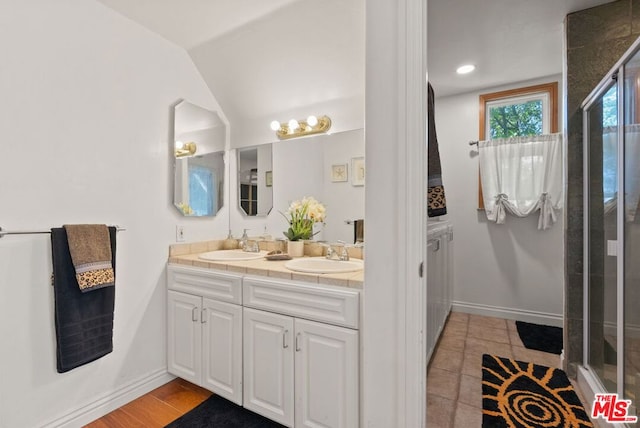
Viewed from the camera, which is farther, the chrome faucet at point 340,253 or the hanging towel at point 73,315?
the chrome faucet at point 340,253

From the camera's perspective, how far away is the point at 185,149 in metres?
2.27

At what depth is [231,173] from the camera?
260cm

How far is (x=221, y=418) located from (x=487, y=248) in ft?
9.47

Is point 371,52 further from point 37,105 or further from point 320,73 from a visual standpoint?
point 37,105

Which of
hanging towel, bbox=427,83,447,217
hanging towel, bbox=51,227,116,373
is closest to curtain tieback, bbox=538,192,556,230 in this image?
hanging towel, bbox=427,83,447,217

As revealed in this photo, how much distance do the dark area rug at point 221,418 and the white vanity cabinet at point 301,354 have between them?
11cm

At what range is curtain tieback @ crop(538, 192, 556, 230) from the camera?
2910 mm

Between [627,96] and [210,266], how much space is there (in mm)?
2412

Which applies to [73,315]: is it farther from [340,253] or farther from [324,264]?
[340,253]

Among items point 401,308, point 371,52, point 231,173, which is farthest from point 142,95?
point 401,308

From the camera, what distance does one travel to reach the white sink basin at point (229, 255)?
2133 mm

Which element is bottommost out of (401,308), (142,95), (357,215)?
(401,308)

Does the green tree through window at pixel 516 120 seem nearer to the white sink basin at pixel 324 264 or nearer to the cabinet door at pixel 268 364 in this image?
the white sink basin at pixel 324 264

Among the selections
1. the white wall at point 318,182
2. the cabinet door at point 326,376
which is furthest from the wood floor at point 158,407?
the white wall at point 318,182
